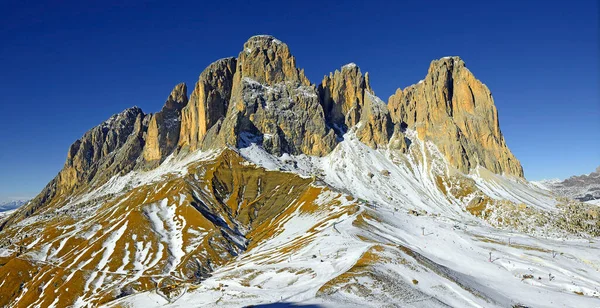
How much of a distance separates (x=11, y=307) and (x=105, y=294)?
61.1 meters

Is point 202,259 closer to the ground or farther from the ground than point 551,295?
closer to the ground

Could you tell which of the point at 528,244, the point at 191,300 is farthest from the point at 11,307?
the point at 528,244

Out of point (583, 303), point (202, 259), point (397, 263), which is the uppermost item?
point (397, 263)

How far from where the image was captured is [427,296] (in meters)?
69.2

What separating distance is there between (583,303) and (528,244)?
2909 inches

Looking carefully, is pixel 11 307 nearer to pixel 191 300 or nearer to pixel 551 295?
pixel 191 300

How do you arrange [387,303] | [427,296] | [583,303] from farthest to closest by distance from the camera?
[583,303], [427,296], [387,303]

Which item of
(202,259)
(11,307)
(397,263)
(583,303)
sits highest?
(397,263)

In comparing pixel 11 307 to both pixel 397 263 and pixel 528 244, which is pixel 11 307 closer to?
pixel 397 263

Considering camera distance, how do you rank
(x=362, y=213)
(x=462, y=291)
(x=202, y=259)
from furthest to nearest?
(x=202, y=259)
(x=362, y=213)
(x=462, y=291)

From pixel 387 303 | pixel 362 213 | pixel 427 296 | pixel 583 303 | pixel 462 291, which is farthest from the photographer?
pixel 362 213

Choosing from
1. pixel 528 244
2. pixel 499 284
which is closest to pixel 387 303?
pixel 499 284

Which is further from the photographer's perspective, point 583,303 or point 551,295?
point 551,295

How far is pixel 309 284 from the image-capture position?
3105 inches
